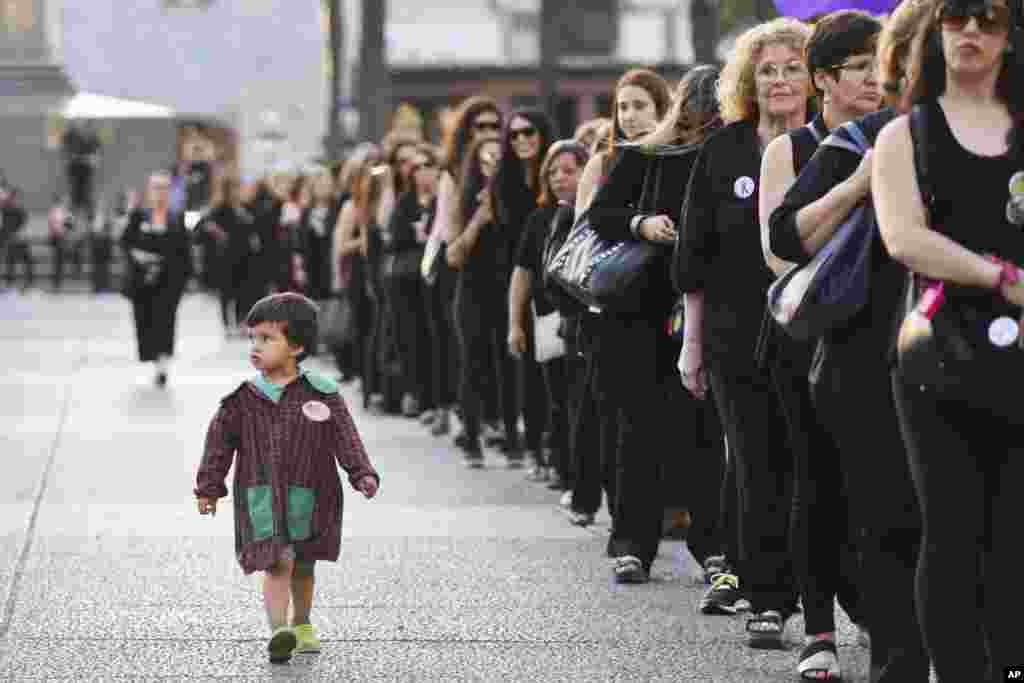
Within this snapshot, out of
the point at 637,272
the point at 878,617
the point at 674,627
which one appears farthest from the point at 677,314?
the point at 878,617

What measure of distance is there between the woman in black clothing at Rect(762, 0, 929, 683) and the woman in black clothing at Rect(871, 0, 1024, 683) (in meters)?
0.55

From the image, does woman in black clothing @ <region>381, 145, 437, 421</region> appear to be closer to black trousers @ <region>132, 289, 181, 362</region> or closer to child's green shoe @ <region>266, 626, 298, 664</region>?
black trousers @ <region>132, 289, 181, 362</region>

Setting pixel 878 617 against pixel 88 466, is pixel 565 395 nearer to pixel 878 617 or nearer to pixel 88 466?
pixel 88 466

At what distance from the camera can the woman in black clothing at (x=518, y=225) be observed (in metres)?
14.2

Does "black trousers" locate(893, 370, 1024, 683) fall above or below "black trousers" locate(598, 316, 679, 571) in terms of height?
above

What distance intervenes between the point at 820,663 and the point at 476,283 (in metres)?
7.59

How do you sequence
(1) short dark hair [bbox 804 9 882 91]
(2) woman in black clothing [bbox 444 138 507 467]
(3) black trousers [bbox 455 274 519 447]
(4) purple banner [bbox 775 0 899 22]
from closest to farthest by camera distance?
(1) short dark hair [bbox 804 9 882 91] < (4) purple banner [bbox 775 0 899 22] < (2) woman in black clothing [bbox 444 138 507 467] < (3) black trousers [bbox 455 274 519 447]

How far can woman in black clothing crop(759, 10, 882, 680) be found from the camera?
791cm

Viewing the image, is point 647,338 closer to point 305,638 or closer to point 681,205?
point 681,205

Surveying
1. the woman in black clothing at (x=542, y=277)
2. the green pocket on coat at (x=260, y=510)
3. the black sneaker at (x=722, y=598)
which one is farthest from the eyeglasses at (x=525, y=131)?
the green pocket on coat at (x=260, y=510)

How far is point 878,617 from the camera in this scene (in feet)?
23.8

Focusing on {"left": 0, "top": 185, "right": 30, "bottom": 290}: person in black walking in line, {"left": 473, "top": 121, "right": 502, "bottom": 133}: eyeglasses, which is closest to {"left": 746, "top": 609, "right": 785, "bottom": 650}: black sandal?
{"left": 473, "top": 121, "right": 502, "bottom": 133}: eyeglasses

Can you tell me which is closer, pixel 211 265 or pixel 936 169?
pixel 936 169

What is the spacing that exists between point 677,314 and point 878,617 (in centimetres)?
285
